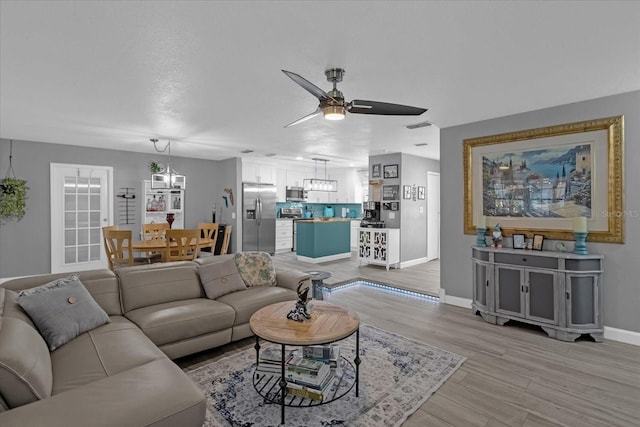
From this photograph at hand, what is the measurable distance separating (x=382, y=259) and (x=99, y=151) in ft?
19.7

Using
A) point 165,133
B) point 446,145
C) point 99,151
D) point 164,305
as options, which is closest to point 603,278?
point 446,145

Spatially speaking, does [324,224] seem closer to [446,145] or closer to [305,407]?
[446,145]

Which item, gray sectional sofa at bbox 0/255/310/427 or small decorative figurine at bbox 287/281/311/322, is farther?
small decorative figurine at bbox 287/281/311/322

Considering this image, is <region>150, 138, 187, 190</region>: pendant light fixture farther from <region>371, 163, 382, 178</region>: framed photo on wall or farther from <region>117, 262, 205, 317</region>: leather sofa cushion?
<region>371, 163, 382, 178</region>: framed photo on wall

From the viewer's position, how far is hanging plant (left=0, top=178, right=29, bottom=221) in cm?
524

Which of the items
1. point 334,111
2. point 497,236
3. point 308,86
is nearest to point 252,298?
point 334,111

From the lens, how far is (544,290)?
11.1 ft

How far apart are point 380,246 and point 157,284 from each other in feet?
15.0

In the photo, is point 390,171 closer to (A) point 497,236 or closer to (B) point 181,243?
(A) point 497,236

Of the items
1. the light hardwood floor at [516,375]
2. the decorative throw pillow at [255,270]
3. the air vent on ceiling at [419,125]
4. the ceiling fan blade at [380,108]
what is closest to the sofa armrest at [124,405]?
the light hardwood floor at [516,375]

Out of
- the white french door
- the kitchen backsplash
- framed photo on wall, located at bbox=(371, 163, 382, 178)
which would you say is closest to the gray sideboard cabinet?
framed photo on wall, located at bbox=(371, 163, 382, 178)

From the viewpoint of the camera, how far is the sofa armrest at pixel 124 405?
50.6 inches

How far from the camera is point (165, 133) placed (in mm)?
5000

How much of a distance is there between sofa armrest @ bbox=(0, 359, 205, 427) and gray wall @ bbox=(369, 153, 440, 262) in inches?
224
